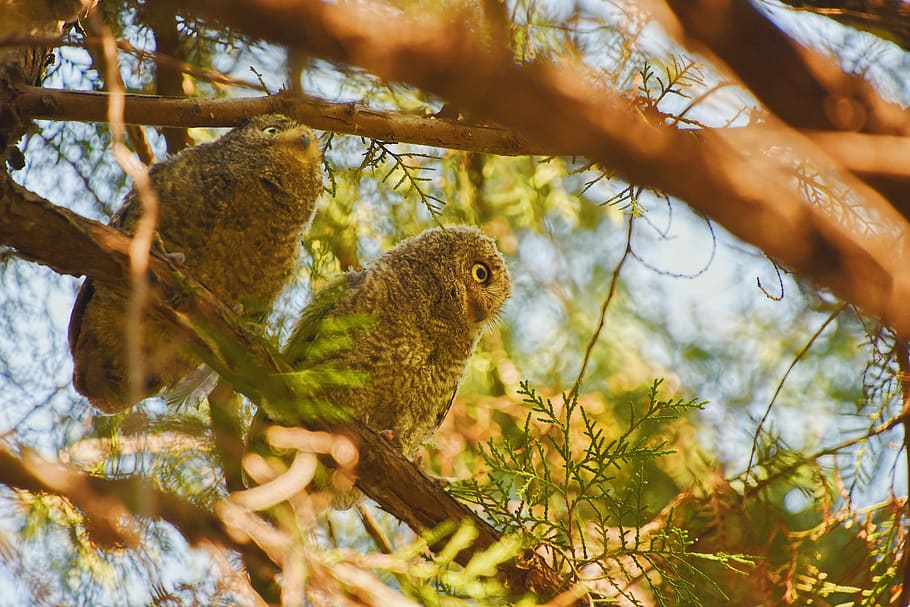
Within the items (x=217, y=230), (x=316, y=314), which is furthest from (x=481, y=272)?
(x=217, y=230)

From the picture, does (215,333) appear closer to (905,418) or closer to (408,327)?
(408,327)

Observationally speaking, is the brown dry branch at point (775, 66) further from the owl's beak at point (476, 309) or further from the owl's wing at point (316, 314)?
the owl's beak at point (476, 309)

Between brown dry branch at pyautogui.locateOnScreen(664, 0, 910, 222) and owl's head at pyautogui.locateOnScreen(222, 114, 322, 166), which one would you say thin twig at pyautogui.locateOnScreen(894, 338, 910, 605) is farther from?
owl's head at pyautogui.locateOnScreen(222, 114, 322, 166)

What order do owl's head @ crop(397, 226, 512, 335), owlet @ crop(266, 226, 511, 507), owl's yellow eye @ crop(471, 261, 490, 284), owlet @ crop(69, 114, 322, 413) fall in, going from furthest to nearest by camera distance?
1. owl's yellow eye @ crop(471, 261, 490, 284)
2. owl's head @ crop(397, 226, 512, 335)
3. owlet @ crop(266, 226, 511, 507)
4. owlet @ crop(69, 114, 322, 413)

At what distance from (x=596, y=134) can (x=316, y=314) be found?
8.62 feet

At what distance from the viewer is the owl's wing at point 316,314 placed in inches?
147

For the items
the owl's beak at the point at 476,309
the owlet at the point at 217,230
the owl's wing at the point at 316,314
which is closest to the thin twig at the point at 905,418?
the owl's beak at the point at 476,309

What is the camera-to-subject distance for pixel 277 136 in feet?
12.7

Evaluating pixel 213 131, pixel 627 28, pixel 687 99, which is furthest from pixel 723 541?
pixel 213 131

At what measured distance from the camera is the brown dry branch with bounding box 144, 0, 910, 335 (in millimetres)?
1365

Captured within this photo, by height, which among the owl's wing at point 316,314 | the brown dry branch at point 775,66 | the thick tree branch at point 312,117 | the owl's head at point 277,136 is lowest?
the owl's wing at point 316,314

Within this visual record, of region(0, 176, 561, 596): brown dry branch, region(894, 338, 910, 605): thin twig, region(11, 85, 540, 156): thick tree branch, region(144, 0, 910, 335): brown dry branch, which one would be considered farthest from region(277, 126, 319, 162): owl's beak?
region(894, 338, 910, 605): thin twig

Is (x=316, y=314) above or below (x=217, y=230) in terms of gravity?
below

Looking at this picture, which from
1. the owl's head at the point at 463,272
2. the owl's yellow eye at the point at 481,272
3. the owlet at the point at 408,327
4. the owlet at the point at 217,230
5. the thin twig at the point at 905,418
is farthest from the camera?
the owl's yellow eye at the point at 481,272
